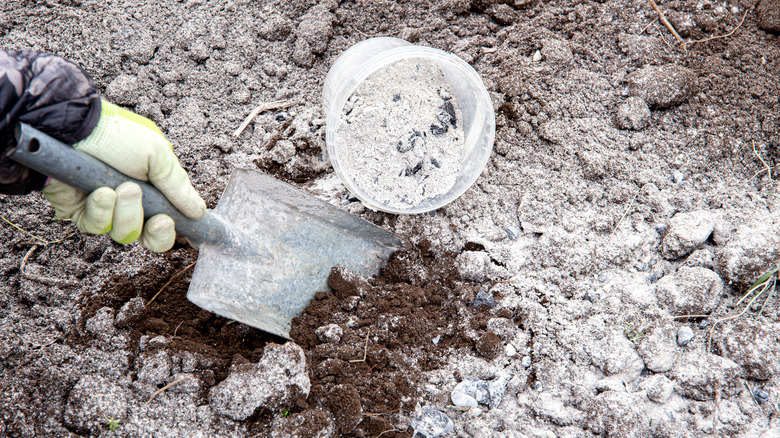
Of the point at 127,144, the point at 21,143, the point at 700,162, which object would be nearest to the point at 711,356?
the point at 700,162

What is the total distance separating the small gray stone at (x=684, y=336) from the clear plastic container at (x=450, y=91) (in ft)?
3.39

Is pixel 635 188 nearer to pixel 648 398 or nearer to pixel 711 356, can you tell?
pixel 711 356

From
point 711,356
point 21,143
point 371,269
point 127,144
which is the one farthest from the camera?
point 371,269

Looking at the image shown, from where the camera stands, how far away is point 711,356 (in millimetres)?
1961

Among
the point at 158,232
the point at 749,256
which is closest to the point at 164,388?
the point at 158,232

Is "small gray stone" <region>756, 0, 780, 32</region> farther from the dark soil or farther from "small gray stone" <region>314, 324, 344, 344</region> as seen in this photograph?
"small gray stone" <region>314, 324, 344, 344</region>

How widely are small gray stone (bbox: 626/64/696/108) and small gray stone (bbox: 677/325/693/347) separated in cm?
116

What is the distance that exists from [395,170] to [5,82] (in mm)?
1411

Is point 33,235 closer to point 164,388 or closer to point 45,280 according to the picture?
point 45,280

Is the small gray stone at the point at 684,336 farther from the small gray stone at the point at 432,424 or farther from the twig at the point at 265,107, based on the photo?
the twig at the point at 265,107

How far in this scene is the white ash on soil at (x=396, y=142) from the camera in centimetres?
228

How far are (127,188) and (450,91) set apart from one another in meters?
1.47

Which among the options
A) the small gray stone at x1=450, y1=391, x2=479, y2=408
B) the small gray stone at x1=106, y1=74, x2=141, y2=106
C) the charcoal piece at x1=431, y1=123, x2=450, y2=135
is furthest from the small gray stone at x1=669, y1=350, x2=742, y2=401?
the small gray stone at x1=106, y1=74, x2=141, y2=106

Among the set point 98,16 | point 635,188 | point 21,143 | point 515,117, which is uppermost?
point 21,143
